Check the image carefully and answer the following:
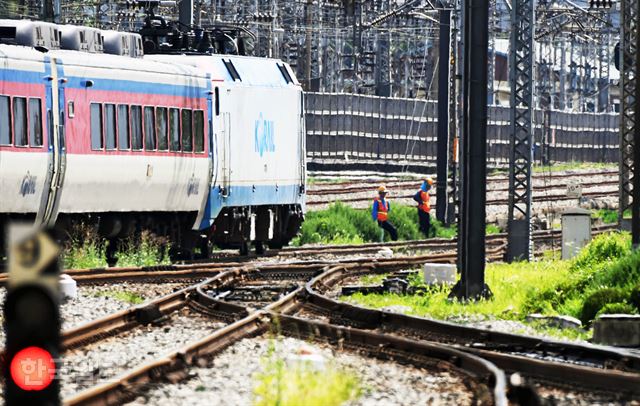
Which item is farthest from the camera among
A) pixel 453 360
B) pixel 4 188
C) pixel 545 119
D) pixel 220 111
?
pixel 545 119

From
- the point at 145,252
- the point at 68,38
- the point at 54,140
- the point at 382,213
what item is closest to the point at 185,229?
the point at 145,252

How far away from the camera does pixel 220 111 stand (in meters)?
27.2

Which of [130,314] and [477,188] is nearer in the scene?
[130,314]

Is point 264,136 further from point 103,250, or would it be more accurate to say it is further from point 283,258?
point 103,250

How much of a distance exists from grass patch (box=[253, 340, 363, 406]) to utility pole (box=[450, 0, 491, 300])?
847 centimetres

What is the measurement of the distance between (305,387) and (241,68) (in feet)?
63.4

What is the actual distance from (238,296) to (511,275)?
4.88 meters

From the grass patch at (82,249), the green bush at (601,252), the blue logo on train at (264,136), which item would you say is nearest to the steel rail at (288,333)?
the green bush at (601,252)

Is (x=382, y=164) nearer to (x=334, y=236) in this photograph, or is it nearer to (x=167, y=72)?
(x=334, y=236)

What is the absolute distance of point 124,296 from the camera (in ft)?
60.3

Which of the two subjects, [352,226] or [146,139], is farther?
[352,226]

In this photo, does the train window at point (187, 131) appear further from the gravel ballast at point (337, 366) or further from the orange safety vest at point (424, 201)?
the gravel ballast at point (337, 366)

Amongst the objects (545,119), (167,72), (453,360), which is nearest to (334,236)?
(167,72)

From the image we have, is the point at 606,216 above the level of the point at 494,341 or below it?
below
